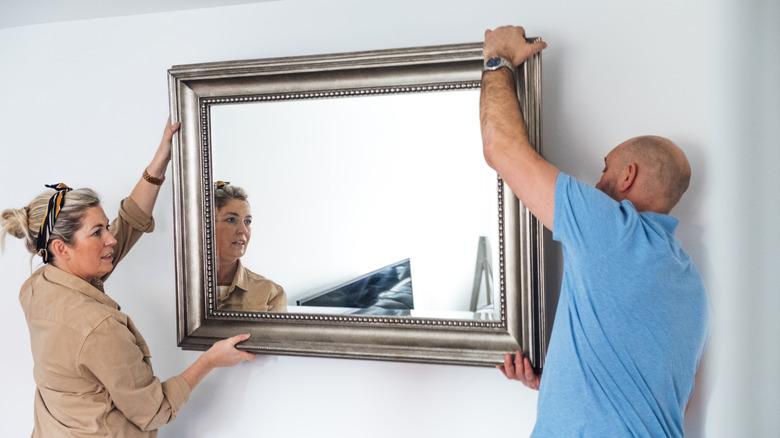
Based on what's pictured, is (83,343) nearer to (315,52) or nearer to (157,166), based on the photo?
(157,166)

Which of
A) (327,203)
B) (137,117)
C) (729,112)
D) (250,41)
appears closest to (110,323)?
(327,203)

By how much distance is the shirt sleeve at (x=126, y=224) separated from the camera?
1.64 meters

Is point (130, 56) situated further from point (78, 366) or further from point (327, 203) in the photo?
point (78, 366)

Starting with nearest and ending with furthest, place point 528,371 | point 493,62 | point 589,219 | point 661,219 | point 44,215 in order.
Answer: point 589,219 < point 661,219 < point 493,62 < point 528,371 < point 44,215

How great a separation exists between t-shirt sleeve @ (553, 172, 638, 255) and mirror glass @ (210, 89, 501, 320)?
0.34 meters

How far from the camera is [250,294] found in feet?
5.20

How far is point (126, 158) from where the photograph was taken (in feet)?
5.94

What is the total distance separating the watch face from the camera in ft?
4.07

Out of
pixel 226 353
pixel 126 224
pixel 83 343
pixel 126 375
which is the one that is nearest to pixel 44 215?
pixel 126 224

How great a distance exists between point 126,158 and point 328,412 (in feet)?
3.15

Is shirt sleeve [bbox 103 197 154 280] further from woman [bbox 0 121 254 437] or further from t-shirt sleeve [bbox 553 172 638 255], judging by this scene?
t-shirt sleeve [bbox 553 172 638 255]

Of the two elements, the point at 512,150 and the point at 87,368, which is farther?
the point at 87,368

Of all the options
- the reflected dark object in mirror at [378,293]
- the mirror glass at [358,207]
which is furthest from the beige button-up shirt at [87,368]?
the reflected dark object in mirror at [378,293]

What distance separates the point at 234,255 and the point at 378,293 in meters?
0.41
